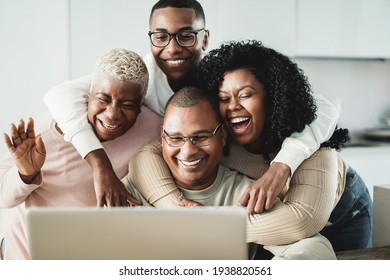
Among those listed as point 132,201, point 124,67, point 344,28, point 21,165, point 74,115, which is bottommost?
point 132,201

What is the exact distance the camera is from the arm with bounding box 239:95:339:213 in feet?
4.17

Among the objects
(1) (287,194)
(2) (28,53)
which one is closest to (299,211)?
(1) (287,194)

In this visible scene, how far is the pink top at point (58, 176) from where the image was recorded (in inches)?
53.2

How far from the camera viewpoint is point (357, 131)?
5.23 ft

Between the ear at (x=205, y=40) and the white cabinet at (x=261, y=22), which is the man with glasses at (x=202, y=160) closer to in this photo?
the ear at (x=205, y=40)

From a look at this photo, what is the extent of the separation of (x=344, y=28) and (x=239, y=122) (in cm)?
54

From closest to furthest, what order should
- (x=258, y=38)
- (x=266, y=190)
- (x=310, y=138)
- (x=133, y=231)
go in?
(x=133, y=231) → (x=266, y=190) → (x=310, y=138) → (x=258, y=38)

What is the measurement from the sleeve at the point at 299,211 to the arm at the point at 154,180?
23cm

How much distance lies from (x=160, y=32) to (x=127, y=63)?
0.45 feet

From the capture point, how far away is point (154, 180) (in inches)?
51.9

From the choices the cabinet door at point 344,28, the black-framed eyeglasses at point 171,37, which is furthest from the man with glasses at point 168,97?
the cabinet door at point 344,28

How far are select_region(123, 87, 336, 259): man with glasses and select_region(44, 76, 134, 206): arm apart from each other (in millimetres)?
65

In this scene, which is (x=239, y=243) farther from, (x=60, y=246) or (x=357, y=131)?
(x=357, y=131)

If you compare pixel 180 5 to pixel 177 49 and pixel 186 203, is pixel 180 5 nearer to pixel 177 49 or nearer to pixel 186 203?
pixel 177 49
